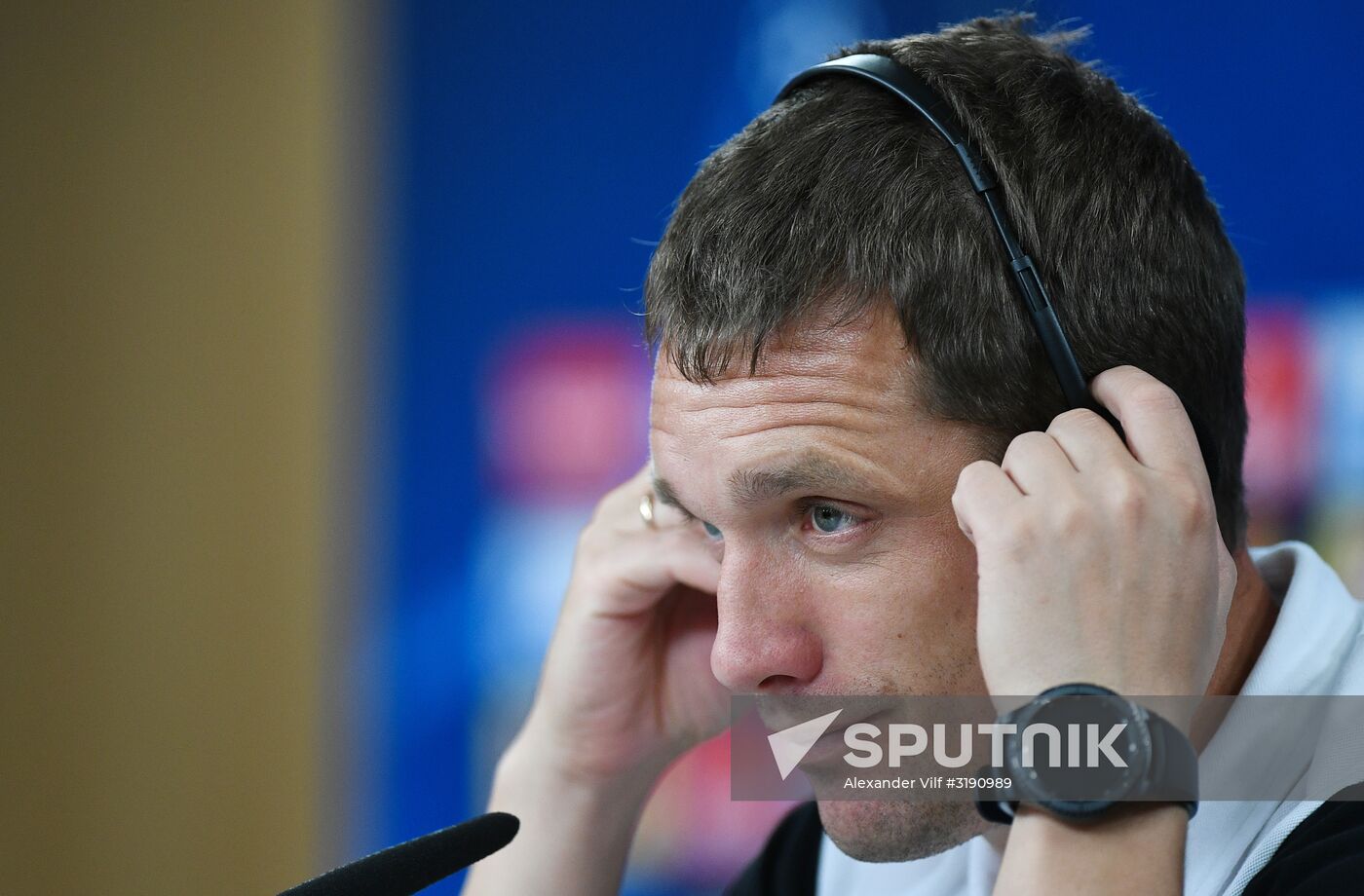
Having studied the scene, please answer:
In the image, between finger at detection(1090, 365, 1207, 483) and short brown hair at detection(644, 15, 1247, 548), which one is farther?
short brown hair at detection(644, 15, 1247, 548)

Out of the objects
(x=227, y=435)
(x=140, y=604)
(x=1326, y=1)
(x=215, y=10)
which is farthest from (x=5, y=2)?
(x=1326, y=1)

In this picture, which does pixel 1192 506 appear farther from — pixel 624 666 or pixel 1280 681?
pixel 624 666

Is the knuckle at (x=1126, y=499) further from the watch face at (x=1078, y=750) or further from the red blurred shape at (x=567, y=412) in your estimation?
the red blurred shape at (x=567, y=412)

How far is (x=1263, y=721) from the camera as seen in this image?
95 cm

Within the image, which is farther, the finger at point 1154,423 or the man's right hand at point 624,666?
the man's right hand at point 624,666

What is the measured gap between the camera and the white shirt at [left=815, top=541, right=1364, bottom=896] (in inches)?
35.9

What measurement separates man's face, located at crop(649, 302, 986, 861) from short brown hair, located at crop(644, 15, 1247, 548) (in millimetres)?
23

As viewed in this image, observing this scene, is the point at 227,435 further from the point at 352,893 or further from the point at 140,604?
the point at 352,893

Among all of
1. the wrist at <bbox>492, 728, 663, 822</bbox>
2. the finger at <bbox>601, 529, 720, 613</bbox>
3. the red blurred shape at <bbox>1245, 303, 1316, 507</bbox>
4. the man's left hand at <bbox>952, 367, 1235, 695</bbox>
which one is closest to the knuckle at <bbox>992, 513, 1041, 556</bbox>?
the man's left hand at <bbox>952, 367, 1235, 695</bbox>

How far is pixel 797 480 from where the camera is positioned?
0.93 meters

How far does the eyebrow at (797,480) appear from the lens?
3.03 feet

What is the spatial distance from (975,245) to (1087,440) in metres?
0.18

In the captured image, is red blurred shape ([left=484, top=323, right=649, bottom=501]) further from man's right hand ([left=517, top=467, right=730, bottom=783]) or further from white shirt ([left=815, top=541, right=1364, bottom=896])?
white shirt ([left=815, top=541, right=1364, bottom=896])

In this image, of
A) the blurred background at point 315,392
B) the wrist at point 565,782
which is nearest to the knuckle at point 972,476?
the wrist at point 565,782
